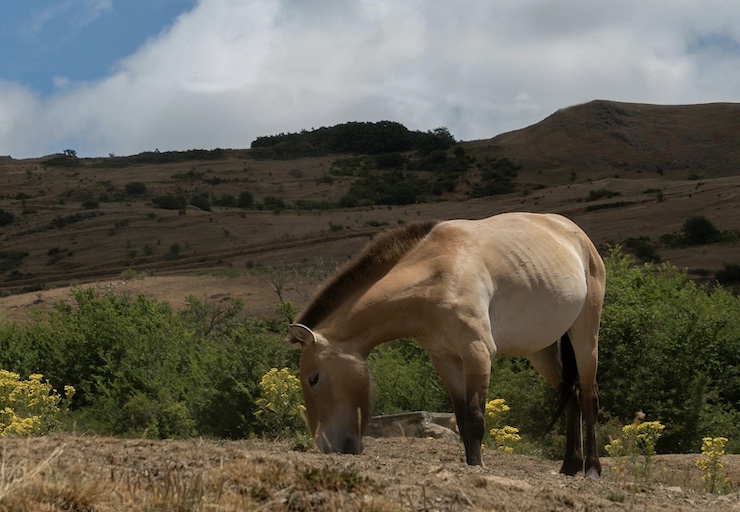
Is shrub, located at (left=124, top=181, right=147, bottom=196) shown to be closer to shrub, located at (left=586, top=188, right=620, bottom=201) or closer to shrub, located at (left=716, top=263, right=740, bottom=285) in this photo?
shrub, located at (left=586, top=188, right=620, bottom=201)

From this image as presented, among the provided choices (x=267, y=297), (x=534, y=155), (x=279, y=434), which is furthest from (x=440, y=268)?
(x=534, y=155)

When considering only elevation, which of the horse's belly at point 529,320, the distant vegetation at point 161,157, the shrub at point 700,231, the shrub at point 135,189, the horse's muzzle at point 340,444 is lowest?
the shrub at point 700,231

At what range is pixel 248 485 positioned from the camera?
4.66m

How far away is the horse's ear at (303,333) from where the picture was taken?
7542mm

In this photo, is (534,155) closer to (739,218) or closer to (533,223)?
(739,218)

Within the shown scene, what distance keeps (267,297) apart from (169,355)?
21.5 metres

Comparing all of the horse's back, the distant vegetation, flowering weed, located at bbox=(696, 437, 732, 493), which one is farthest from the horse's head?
the distant vegetation

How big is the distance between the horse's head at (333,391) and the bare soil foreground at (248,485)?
1.20 m

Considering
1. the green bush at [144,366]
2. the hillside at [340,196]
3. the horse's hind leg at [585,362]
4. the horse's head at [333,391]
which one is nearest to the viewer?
the horse's head at [333,391]

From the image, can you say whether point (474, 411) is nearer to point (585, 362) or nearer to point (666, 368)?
point (585, 362)

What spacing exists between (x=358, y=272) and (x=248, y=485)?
3431 millimetres

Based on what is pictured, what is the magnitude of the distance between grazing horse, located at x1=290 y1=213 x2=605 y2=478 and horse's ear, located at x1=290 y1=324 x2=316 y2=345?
0.04ft

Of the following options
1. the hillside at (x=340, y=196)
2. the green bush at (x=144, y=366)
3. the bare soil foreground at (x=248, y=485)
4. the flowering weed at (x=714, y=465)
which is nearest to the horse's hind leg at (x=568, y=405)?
the flowering weed at (x=714, y=465)

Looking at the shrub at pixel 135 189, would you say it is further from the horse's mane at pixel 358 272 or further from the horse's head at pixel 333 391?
the horse's head at pixel 333 391
